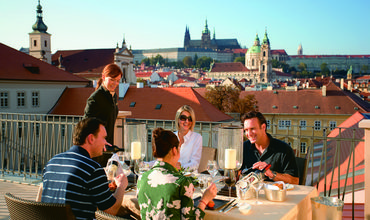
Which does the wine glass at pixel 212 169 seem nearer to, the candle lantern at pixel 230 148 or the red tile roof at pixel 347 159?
the candle lantern at pixel 230 148

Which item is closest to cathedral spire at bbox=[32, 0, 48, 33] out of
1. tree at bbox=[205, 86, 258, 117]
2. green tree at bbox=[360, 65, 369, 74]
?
tree at bbox=[205, 86, 258, 117]

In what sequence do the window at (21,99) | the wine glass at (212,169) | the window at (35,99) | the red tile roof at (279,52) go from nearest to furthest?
the wine glass at (212,169) → the window at (21,99) → the window at (35,99) → the red tile roof at (279,52)

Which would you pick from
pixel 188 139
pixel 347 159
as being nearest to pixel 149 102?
pixel 347 159

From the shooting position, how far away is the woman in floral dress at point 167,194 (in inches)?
82.5

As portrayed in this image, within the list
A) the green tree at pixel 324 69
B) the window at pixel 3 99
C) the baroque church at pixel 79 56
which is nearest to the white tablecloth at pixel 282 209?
the window at pixel 3 99

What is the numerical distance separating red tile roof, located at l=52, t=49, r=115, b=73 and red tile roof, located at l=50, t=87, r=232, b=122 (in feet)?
67.7

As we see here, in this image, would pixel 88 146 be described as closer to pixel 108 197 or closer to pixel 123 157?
pixel 108 197

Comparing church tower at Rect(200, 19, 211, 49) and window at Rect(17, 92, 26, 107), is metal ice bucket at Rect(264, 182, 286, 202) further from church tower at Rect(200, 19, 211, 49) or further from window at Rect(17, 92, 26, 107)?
church tower at Rect(200, 19, 211, 49)

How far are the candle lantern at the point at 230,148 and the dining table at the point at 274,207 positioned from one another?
239mm

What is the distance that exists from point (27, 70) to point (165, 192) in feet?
91.8

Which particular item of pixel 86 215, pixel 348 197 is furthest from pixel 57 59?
pixel 86 215

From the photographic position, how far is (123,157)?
121 inches

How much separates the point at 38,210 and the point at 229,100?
36149 millimetres

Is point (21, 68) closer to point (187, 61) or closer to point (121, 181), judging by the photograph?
point (121, 181)
